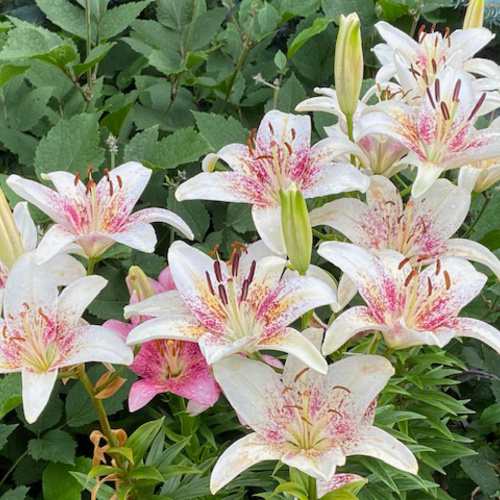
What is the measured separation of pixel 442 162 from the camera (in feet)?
2.24

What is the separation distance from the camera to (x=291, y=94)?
106 centimetres

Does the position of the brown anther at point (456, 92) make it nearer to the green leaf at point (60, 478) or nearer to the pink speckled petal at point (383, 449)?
the pink speckled petal at point (383, 449)

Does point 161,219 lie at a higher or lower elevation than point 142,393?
higher

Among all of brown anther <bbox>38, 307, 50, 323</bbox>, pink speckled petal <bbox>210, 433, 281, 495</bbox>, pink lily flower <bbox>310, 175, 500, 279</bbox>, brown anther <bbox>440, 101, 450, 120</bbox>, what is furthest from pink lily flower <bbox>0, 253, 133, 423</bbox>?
brown anther <bbox>440, 101, 450, 120</bbox>

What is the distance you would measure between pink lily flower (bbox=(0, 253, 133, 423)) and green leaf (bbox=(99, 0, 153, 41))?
508 millimetres

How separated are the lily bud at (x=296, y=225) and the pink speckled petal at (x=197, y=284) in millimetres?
72

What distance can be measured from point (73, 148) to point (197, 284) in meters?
0.36

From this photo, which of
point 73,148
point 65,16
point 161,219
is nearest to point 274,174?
point 161,219

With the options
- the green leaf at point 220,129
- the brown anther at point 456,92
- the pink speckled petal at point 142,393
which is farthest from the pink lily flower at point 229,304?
the green leaf at point 220,129

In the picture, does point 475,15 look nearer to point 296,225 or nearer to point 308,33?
point 308,33

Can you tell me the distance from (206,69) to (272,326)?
70 cm

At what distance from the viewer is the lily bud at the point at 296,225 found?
1.82 ft

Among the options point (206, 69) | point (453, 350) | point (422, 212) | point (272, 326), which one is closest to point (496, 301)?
point (453, 350)

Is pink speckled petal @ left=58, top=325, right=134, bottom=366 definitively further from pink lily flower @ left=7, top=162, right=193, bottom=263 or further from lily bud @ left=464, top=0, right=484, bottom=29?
lily bud @ left=464, top=0, right=484, bottom=29
